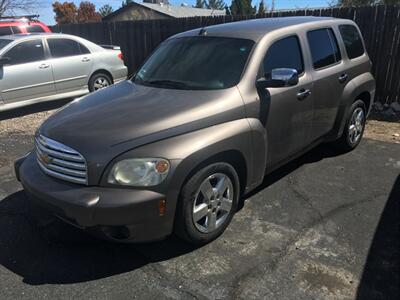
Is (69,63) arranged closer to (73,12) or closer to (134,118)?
(134,118)

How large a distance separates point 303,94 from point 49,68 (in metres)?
6.28

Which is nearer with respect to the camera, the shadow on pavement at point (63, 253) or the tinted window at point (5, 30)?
the shadow on pavement at point (63, 253)

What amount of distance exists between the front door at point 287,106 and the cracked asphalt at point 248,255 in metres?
0.57

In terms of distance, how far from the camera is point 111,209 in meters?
2.97

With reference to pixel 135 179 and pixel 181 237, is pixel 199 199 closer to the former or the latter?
pixel 181 237

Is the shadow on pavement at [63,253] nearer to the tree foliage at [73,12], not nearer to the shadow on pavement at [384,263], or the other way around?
the shadow on pavement at [384,263]

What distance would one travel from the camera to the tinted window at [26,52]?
841 centimetres

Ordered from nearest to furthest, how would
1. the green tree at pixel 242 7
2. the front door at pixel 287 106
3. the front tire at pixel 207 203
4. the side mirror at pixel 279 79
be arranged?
the front tire at pixel 207 203 < the side mirror at pixel 279 79 < the front door at pixel 287 106 < the green tree at pixel 242 7

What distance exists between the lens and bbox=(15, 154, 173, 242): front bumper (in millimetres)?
2986

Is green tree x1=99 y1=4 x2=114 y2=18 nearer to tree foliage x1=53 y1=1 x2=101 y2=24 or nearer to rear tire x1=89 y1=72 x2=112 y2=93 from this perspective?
tree foliage x1=53 y1=1 x2=101 y2=24

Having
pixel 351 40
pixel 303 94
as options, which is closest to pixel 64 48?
pixel 351 40

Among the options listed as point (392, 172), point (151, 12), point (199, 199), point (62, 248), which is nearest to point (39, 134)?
point (62, 248)

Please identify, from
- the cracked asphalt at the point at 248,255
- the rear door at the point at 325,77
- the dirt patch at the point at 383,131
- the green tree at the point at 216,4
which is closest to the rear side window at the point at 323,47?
the rear door at the point at 325,77

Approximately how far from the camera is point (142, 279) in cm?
321
